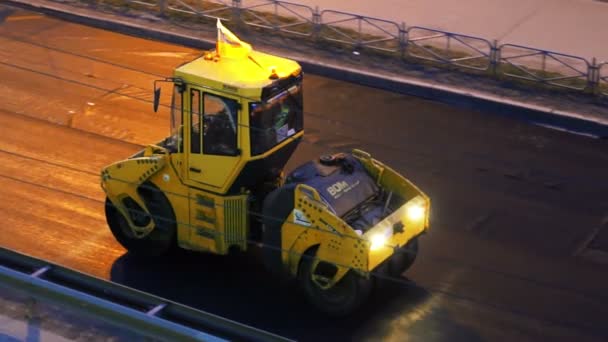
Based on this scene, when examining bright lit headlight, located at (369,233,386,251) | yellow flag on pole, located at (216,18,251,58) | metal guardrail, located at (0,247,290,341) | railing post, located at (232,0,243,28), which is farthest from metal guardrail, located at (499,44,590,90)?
metal guardrail, located at (0,247,290,341)

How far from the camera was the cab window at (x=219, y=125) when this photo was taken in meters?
13.3

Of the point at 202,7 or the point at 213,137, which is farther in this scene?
the point at 202,7

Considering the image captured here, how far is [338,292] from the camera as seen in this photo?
13.4 m

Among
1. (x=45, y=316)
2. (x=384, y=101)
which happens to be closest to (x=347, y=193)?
(x=45, y=316)

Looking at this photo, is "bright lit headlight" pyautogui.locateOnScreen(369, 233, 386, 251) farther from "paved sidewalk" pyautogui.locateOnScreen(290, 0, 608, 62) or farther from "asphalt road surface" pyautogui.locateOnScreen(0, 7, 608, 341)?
"paved sidewalk" pyautogui.locateOnScreen(290, 0, 608, 62)

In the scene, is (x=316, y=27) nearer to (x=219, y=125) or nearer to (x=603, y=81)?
(x=603, y=81)

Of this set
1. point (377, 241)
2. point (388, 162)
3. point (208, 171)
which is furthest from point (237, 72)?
point (388, 162)

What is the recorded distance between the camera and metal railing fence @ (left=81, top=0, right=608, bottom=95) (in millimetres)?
21094

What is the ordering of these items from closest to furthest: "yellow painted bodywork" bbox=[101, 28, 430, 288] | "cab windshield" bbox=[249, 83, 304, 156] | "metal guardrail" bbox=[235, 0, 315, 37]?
"yellow painted bodywork" bbox=[101, 28, 430, 288], "cab windshield" bbox=[249, 83, 304, 156], "metal guardrail" bbox=[235, 0, 315, 37]

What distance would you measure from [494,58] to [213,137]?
887 cm

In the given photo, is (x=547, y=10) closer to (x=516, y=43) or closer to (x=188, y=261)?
(x=516, y=43)

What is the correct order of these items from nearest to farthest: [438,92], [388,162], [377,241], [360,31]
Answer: [377,241] → [388,162] → [438,92] → [360,31]

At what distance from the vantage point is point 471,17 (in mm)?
25031

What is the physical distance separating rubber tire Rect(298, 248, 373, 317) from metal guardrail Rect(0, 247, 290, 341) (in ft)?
9.11
